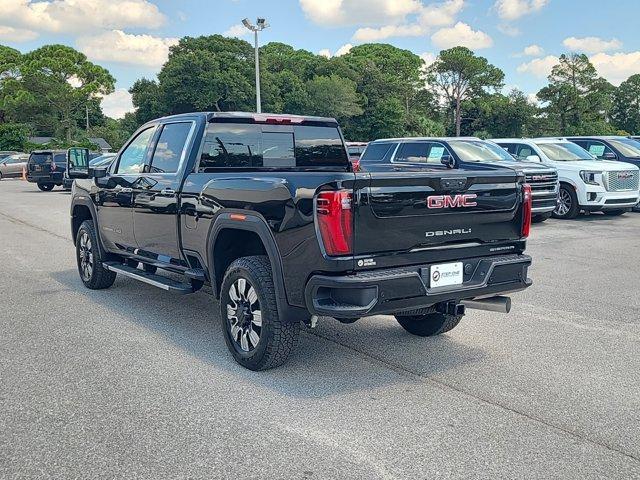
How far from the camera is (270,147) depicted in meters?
6.16

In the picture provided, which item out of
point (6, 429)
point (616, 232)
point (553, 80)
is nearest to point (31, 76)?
point (553, 80)

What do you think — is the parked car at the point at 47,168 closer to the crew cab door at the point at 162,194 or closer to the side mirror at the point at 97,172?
the side mirror at the point at 97,172

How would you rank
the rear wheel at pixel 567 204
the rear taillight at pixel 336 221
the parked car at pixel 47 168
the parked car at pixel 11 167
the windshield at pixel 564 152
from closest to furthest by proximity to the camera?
the rear taillight at pixel 336 221
the rear wheel at pixel 567 204
the windshield at pixel 564 152
the parked car at pixel 47 168
the parked car at pixel 11 167

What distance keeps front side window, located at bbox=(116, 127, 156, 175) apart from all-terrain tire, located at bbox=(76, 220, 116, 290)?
916 mm

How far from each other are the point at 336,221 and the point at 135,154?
3.54m

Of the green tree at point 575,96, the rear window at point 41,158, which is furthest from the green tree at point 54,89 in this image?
the green tree at point 575,96

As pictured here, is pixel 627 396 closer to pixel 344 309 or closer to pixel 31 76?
pixel 344 309

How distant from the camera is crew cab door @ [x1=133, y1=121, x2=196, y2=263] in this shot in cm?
589

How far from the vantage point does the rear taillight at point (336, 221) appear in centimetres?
413

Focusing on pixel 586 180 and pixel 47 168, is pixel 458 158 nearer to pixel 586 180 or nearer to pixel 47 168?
pixel 586 180

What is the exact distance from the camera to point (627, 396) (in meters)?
4.31

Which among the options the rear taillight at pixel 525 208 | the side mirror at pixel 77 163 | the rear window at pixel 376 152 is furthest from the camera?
the rear window at pixel 376 152

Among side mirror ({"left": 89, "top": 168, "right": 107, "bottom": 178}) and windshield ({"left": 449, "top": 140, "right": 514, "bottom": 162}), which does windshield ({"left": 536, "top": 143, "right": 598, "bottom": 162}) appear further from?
side mirror ({"left": 89, "top": 168, "right": 107, "bottom": 178})

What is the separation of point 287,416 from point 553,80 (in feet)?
232
